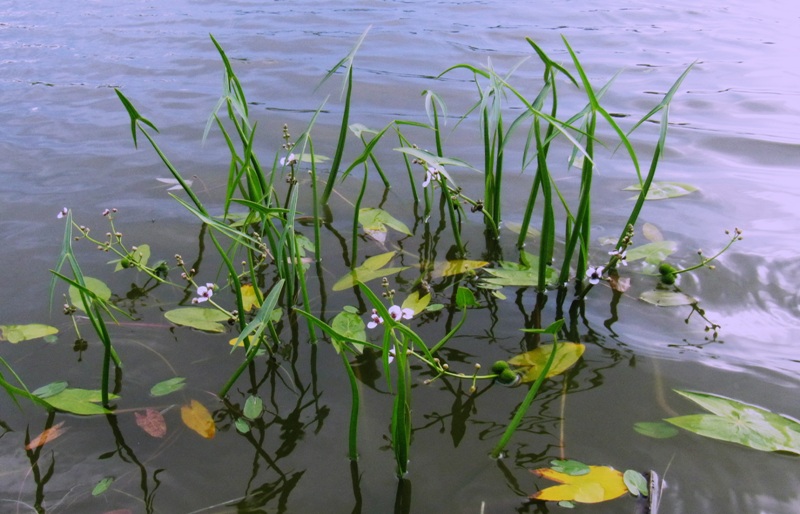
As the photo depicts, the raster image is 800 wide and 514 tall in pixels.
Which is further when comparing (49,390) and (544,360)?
(544,360)

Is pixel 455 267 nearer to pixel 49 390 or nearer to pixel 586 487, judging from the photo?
pixel 586 487

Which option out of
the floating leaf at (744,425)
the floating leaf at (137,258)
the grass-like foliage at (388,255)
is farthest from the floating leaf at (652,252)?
the floating leaf at (137,258)

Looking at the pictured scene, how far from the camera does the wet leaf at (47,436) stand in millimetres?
1368

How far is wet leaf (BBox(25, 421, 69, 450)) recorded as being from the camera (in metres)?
1.37

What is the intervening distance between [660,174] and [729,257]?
724 mm

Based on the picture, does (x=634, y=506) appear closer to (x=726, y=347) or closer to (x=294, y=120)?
(x=726, y=347)

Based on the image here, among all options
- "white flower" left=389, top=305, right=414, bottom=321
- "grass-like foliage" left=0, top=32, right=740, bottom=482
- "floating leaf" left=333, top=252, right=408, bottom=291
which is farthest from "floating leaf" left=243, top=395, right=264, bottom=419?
"floating leaf" left=333, top=252, right=408, bottom=291

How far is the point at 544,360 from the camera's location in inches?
62.7

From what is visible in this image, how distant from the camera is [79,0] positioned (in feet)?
17.4

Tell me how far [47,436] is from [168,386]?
26cm

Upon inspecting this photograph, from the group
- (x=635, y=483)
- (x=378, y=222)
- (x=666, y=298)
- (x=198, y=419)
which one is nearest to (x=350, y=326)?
(x=198, y=419)

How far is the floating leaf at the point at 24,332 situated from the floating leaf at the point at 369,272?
76cm

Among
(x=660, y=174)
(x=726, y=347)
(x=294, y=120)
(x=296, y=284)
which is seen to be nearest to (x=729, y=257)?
(x=726, y=347)

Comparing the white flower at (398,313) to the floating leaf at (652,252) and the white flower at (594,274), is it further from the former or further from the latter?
the floating leaf at (652,252)
